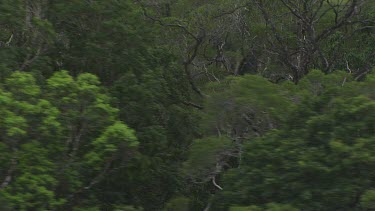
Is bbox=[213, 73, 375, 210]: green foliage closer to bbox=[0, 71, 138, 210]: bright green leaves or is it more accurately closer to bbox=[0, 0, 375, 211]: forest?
bbox=[0, 0, 375, 211]: forest

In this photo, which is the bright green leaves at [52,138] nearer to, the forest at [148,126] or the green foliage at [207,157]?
the forest at [148,126]

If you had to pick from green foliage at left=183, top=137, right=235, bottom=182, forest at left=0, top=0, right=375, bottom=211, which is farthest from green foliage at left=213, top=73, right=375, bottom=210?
green foliage at left=183, top=137, right=235, bottom=182

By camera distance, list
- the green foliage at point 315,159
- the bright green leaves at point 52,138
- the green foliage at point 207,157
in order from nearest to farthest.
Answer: the bright green leaves at point 52,138 → the green foliage at point 315,159 → the green foliage at point 207,157

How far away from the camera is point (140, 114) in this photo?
9234 millimetres

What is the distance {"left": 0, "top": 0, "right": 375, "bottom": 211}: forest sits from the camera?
6.02 m

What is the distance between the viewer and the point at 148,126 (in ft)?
31.0

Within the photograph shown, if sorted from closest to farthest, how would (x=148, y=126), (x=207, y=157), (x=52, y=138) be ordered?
(x=52, y=138) → (x=207, y=157) → (x=148, y=126)

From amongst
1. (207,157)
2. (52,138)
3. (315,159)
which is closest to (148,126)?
(207,157)

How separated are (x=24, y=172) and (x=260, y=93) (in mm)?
3675

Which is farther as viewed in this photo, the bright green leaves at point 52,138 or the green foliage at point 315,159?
the green foliage at point 315,159

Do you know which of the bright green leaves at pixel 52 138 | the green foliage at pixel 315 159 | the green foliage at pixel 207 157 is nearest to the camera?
the bright green leaves at pixel 52 138

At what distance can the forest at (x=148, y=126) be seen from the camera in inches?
237

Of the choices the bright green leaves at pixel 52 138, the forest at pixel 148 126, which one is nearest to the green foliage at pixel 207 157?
the forest at pixel 148 126

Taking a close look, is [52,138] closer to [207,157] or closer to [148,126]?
[207,157]
